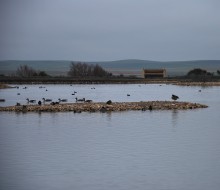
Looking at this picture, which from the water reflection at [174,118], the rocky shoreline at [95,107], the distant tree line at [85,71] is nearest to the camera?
the water reflection at [174,118]

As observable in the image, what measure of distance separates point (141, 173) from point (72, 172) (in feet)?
5.95

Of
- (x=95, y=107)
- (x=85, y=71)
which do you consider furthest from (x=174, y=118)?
(x=85, y=71)

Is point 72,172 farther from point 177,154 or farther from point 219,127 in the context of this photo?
point 219,127

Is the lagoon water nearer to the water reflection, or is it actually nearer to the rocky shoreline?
the water reflection

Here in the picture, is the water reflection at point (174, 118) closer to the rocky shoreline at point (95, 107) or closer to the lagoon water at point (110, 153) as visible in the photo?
the lagoon water at point (110, 153)

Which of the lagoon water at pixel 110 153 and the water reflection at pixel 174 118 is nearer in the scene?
the lagoon water at pixel 110 153

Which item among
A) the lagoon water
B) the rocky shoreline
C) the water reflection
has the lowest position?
the lagoon water

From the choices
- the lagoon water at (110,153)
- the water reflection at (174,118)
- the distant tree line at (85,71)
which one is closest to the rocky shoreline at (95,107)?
the water reflection at (174,118)

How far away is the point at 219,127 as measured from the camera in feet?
90.5

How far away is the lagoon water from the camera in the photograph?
51.5 ft

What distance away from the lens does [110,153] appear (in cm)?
1991

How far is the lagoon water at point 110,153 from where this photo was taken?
15711mm

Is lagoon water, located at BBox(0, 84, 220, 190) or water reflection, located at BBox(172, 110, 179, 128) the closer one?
lagoon water, located at BBox(0, 84, 220, 190)

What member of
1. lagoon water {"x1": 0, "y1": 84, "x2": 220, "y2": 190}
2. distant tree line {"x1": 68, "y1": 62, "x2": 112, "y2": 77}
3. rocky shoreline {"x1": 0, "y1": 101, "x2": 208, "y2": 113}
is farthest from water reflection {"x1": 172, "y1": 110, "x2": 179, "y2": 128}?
distant tree line {"x1": 68, "y1": 62, "x2": 112, "y2": 77}
